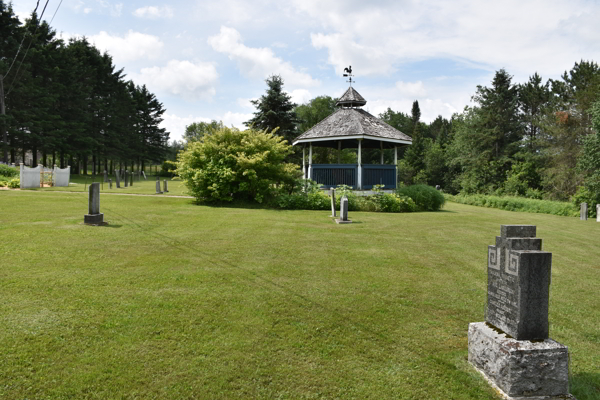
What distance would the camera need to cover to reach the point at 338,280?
6.06m

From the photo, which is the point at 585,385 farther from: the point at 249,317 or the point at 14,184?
the point at 14,184

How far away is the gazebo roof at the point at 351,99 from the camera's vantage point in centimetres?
2270

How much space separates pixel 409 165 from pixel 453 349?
5684 centimetres

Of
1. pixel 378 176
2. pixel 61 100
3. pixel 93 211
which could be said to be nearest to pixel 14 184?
pixel 93 211

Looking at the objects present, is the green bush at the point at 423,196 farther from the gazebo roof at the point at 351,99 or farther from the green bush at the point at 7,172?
the green bush at the point at 7,172

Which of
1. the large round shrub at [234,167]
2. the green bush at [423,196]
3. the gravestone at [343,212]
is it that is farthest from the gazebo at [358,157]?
the gravestone at [343,212]

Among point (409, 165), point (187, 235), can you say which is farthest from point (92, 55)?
point (187, 235)

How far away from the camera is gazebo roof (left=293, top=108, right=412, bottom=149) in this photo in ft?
64.3

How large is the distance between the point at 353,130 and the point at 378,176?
2.78 m

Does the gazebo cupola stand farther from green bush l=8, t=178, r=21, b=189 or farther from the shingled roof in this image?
green bush l=8, t=178, r=21, b=189

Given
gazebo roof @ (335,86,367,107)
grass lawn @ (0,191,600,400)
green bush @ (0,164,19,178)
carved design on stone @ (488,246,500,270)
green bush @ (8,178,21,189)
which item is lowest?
grass lawn @ (0,191,600,400)

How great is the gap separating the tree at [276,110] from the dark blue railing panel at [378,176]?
50.5 ft

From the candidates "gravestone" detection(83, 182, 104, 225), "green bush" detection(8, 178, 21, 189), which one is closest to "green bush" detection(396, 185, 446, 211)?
"gravestone" detection(83, 182, 104, 225)

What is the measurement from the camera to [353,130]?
19.7 metres
